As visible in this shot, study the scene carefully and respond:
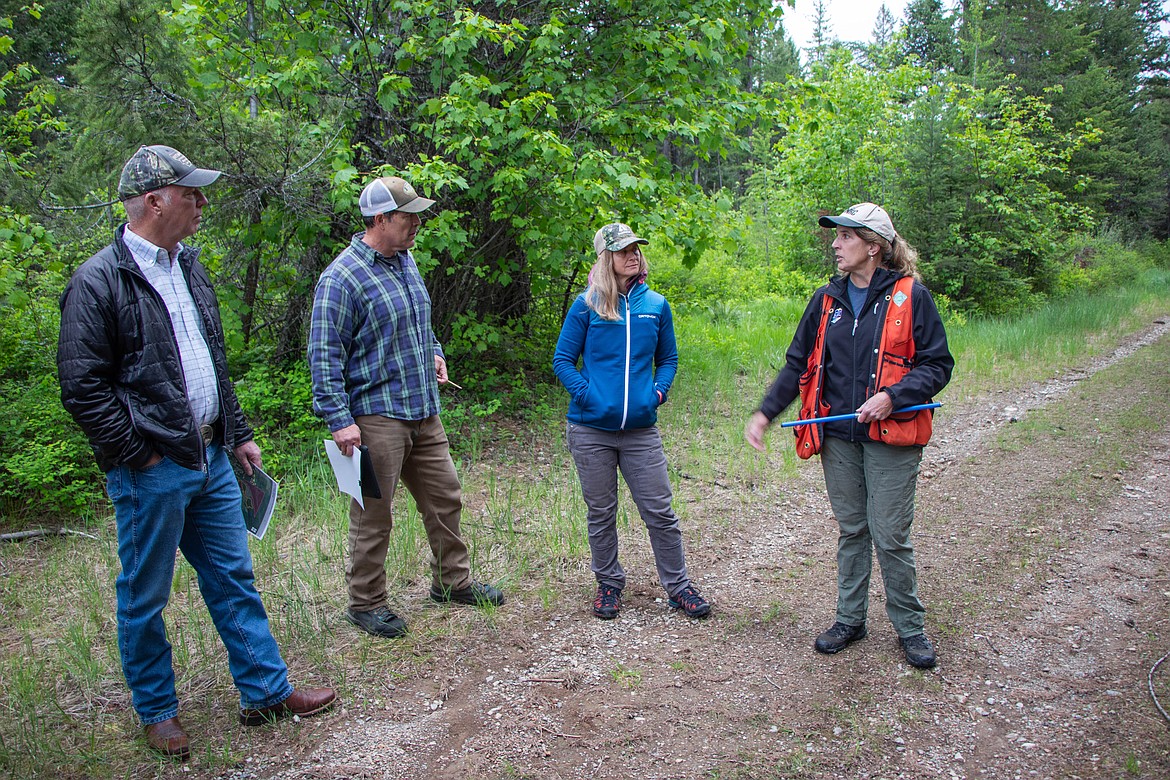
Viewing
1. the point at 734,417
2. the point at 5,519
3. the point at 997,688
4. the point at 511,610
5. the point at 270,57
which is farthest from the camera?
the point at 734,417

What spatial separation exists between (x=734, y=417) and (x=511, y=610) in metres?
4.66

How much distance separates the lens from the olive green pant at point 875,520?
3742 mm

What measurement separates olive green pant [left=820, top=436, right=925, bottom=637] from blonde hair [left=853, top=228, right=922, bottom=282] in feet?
2.75

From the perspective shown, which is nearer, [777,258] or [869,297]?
[869,297]

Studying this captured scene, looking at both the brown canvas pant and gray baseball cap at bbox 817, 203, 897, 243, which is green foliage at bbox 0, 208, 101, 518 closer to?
the brown canvas pant

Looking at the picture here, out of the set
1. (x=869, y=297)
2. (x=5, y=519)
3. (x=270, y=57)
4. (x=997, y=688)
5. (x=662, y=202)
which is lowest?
(x=997, y=688)

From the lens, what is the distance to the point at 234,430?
3.46 meters

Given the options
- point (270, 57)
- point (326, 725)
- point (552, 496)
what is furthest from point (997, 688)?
point (270, 57)

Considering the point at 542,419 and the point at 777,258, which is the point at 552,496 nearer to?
the point at 542,419

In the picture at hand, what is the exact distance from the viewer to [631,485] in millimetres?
4445

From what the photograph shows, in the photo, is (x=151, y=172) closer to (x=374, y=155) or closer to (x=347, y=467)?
(x=347, y=467)

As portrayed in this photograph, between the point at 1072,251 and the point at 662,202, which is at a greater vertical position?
the point at 662,202

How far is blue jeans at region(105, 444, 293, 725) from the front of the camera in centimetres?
301

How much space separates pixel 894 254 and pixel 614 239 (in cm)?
138
